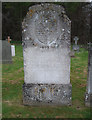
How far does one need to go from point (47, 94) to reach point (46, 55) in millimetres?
1175

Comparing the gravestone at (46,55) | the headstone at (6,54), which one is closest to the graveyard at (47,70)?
the gravestone at (46,55)

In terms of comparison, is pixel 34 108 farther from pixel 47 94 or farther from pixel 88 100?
pixel 88 100

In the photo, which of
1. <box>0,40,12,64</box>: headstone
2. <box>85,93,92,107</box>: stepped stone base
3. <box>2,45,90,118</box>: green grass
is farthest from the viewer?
<box>0,40,12,64</box>: headstone

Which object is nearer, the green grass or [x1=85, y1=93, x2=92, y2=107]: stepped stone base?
the green grass

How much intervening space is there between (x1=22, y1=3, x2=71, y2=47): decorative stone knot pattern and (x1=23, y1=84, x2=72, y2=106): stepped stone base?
1237mm

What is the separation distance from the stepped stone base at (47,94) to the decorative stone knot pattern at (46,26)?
1237 mm

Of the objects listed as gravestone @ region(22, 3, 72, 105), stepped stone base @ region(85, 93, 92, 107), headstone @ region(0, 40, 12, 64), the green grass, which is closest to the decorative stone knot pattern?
gravestone @ region(22, 3, 72, 105)

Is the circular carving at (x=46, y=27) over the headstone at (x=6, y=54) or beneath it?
over

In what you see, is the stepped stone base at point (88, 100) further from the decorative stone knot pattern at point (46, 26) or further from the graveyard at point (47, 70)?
the decorative stone knot pattern at point (46, 26)

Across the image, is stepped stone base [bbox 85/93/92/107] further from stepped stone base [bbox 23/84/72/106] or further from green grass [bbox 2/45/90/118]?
stepped stone base [bbox 23/84/72/106]

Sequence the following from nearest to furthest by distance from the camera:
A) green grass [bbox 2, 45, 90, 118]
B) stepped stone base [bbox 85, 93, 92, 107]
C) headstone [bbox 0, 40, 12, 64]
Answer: green grass [bbox 2, 45, 90, 118]
stepped stone base [bbox 85, 93, 92, 107]
headstone [bbox 0, 40, 12, 64]

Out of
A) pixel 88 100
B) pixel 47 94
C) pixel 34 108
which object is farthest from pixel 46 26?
pixel 88 100

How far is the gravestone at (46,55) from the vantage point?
12.5 ft

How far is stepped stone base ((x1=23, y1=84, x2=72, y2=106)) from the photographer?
163 inches
